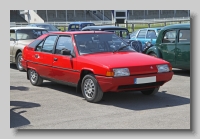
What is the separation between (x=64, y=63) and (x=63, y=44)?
53 centimetres

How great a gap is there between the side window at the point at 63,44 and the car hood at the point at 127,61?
69 centimetres

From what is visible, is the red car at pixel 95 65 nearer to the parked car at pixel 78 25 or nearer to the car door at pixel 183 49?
the car door at pixel 183 49

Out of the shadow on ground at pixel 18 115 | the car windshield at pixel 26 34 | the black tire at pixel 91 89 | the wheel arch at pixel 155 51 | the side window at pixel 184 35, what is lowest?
the shadow on ground at pixel 18 115

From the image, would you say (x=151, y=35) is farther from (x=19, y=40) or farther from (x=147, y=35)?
(x=19, y=40)

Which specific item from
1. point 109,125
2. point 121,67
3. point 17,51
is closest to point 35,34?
point 17,51

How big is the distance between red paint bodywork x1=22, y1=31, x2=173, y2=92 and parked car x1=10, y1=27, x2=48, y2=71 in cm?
412

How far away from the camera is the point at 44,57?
9.05 m

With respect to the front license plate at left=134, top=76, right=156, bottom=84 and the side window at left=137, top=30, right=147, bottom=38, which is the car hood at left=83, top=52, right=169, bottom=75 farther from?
the side window at left=137, top=30, right=147, bottom=38

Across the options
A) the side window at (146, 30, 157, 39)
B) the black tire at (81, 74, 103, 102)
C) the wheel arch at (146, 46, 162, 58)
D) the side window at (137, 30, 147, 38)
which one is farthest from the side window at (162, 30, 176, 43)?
the black tire at (81, 74, 103, 102)

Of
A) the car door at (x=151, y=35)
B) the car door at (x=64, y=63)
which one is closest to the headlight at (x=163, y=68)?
the car door at (x=64, y=63)

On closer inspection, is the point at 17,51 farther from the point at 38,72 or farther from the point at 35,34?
the point at 38,72

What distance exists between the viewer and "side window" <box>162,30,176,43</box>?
1172 cm

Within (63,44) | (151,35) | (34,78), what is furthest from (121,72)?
(151,35)

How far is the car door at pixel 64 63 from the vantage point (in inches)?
318
